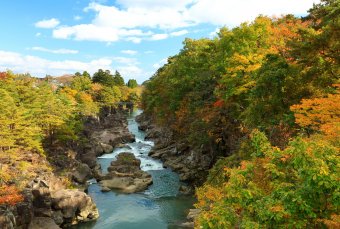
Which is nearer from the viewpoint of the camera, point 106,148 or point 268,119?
point 268,119

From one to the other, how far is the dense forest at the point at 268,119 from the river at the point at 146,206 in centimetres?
543

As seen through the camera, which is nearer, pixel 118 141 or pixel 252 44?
pixel 252 44

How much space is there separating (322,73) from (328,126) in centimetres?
664

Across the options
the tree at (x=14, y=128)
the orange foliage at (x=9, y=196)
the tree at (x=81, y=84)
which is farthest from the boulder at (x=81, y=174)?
the tree at (x=81, y=84)

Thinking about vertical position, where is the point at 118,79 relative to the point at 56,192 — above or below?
above

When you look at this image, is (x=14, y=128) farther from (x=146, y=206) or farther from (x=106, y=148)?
(x=106, y=148)

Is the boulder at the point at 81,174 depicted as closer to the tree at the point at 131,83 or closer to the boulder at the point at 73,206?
the boulder at the point at 73,206

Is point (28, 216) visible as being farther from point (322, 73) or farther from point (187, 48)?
point (187, 48)

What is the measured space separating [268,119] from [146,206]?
1393cm

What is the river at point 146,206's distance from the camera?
89.1ft

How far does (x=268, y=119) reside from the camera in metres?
23.4

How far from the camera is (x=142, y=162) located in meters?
46.2

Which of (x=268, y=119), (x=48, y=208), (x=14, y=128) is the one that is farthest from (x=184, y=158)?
(x=268, y=119)

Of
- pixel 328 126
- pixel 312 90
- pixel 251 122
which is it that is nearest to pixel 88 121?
pixel 251 122
